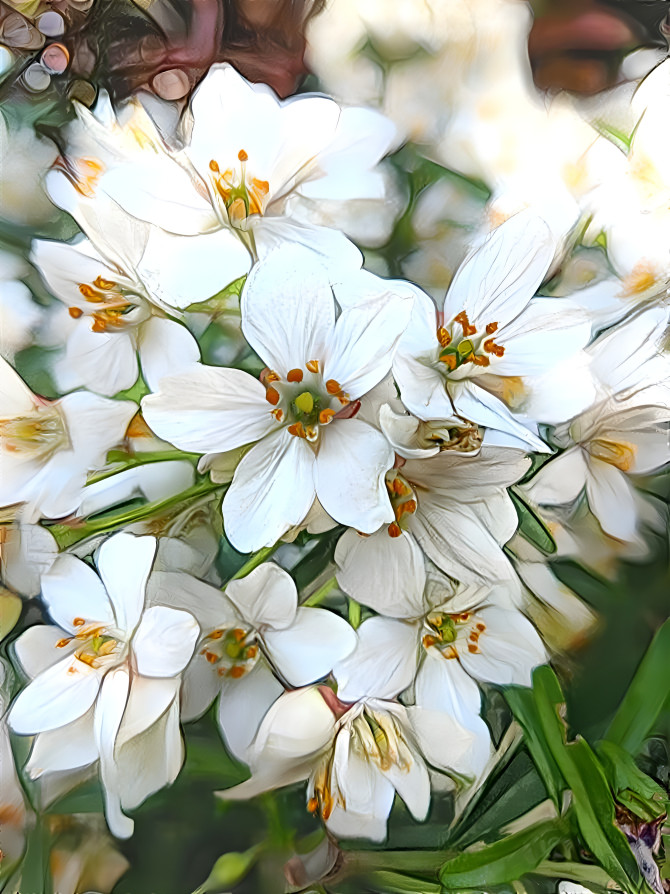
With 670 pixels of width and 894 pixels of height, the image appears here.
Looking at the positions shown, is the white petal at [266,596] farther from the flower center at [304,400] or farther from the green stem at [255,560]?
the flower center at [304,400]

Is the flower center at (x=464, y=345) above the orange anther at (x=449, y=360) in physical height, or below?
above

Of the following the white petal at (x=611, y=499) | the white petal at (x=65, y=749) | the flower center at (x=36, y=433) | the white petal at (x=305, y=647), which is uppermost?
the white petal at (x=611, y=499)

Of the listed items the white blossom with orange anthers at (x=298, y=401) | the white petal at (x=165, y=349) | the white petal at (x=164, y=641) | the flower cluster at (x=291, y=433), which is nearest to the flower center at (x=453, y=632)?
the flower cluster at (x=291, y=433)

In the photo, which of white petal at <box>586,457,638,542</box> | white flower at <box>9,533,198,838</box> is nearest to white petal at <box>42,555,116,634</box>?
white flower at <box>9,533,198,838</box>

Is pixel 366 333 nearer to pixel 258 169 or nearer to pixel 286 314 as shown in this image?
pixel 286 314

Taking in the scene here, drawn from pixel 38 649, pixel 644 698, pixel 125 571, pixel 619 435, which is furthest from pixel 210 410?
pixel 644 698

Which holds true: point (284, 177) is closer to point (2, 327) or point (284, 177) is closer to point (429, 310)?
point (429, 310)

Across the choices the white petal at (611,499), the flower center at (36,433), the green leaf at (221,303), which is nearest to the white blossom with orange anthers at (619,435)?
the white petal at (611,499)

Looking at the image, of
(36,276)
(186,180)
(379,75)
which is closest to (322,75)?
(379,75)
